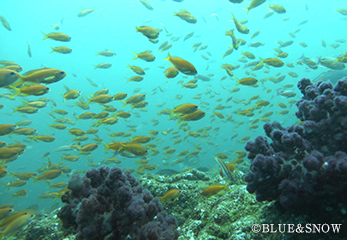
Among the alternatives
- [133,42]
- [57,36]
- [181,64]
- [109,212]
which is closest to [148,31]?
[181,64]

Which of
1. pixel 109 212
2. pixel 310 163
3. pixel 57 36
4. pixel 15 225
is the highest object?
pixel 310 163

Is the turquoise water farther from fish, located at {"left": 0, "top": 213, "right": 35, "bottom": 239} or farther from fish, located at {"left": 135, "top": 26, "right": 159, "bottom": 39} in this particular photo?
fish, located at {"left": 135, "top": 26, "right": 159, "bottom": 39}

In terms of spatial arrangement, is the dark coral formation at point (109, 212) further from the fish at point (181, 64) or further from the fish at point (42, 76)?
the fish at point (42, 76)

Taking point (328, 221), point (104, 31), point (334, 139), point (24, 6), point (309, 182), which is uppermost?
point (334, 139)

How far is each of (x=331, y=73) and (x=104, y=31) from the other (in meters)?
87.5

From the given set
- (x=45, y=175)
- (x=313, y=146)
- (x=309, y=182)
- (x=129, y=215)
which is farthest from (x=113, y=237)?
(x=45, y=175)

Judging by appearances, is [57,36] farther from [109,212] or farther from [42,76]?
[109,212]

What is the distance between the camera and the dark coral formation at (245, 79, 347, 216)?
1757 mm

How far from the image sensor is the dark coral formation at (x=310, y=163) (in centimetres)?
176

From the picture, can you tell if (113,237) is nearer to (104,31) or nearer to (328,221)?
(328,221)

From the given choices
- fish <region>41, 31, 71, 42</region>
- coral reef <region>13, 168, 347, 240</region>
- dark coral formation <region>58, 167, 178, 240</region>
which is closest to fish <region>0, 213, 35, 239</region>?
coral reef <region>13, 168, 347, 240</region>

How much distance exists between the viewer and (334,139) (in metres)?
2.25

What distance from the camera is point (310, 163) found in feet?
6.00

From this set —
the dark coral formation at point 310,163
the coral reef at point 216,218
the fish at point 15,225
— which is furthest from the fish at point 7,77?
the dark coral formation at point 310,163
